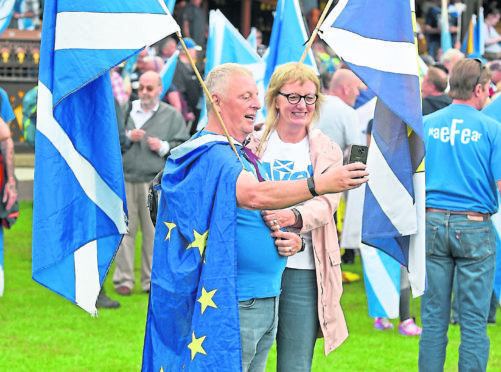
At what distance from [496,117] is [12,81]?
36.3 feet

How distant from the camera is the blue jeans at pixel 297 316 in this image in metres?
4.71

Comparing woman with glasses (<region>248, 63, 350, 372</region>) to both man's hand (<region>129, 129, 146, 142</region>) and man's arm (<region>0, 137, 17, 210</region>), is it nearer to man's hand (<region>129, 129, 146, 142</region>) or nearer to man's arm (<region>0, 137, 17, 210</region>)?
man's arm (<region>0, 137, 17, 210</region>)

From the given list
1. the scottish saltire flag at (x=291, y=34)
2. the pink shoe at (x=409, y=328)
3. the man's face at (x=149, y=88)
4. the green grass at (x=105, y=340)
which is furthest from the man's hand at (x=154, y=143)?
the pink shoe at (x=409, y=328)

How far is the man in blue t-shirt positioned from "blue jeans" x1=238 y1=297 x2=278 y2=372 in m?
1.93

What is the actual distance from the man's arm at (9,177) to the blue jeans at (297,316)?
3.72 metres

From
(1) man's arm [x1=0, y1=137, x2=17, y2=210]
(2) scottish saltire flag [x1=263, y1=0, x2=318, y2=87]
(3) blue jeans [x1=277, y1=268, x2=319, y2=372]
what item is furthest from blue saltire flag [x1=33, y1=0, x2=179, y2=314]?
(2) scottish saltire flag [x1=263, y1=0, x2=318, y2=87]

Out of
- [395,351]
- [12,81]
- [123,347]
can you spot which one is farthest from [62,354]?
[12,81]

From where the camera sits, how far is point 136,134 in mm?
9273

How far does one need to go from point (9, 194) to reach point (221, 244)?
14.4ft

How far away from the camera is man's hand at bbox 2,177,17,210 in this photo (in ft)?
25.5

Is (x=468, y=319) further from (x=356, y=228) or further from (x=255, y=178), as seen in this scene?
(x=356, y=228)

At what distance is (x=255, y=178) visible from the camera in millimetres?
3916

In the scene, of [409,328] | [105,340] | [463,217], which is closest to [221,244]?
[463,217]

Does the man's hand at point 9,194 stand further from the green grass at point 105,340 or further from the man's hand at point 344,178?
the man's hand at point 344,178
